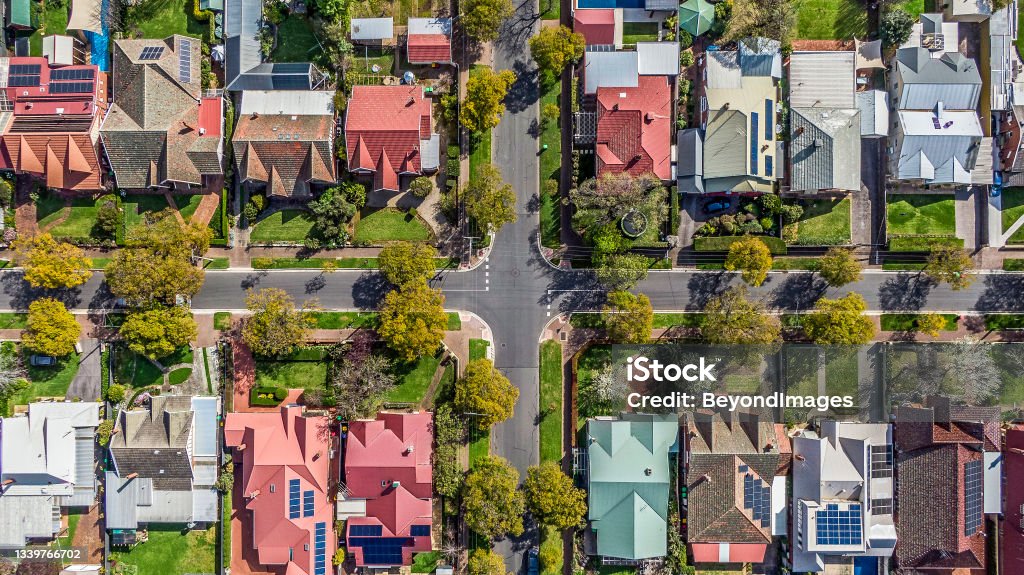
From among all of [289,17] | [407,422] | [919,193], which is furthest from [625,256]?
[289,17]

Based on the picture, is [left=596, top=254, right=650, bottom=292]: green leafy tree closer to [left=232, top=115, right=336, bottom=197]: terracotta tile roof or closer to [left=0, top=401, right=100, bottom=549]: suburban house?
[left=232, top=115, right=336, bottom=197]: terracotta tile roof

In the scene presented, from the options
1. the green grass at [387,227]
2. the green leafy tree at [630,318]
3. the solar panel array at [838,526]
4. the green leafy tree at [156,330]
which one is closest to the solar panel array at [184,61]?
the green grass at [387,227]

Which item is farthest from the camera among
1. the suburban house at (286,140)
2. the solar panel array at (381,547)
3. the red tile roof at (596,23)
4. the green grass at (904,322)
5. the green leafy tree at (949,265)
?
the green grass at (904,322)

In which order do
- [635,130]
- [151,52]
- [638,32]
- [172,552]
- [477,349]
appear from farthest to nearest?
1. [477,349]
2. [638,32]
3. [172,552]
4. [151,52]
5. [635,130]

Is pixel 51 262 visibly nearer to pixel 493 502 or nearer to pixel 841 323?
pixel 493 502

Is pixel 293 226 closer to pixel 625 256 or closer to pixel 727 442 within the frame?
pixel 625 256

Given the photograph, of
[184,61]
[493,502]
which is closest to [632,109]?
[493,502]

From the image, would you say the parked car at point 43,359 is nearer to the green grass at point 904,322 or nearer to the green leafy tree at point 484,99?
the green leafy tree at point 484,99

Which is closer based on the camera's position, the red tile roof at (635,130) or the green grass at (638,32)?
the red tile roof at (635,130)
